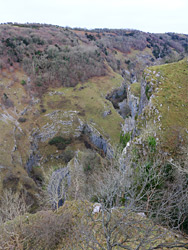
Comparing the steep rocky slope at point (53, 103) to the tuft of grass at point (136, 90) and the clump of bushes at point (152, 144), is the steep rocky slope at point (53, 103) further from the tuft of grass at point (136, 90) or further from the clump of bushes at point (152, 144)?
the clump of bushes at point (152, 144)

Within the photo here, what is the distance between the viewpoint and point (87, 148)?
1693 inches

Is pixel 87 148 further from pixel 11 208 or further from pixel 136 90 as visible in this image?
pixel 11 208

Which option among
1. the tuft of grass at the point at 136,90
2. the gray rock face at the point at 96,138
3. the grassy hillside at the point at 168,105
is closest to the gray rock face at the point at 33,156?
the gray rock face at the point at 96,138

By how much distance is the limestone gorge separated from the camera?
8.67m

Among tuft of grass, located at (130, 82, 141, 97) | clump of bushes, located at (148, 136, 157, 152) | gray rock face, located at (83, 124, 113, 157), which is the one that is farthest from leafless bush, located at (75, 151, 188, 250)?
gray rock face, located at (83, 124, 113, 157)

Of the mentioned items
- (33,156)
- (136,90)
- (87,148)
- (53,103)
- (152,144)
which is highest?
(136,90)

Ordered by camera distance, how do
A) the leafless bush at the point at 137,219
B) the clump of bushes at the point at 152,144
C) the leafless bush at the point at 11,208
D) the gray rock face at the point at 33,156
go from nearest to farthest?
the leafless bush at the point at 137,219 → the leafless bush at the point at 11,208 → the clump of bushes at the point at 152,144 → the gray rock face at the point at 33,156

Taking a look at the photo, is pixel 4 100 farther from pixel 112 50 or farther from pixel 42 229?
pixel 112 50

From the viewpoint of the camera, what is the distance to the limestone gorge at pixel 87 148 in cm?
867

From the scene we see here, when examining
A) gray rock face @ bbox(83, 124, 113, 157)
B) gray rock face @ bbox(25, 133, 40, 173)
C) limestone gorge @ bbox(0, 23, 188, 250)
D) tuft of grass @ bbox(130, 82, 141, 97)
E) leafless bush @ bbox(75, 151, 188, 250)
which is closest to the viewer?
leafless bush @ bbox(75, 151, 188, 250)

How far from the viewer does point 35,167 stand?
39.0m

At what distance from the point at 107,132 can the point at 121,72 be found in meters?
51.0

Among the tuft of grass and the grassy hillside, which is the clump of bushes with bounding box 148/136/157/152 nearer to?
the grassy hillside

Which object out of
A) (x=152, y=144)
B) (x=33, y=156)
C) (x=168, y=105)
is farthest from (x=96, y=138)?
(x=152, y=144)
